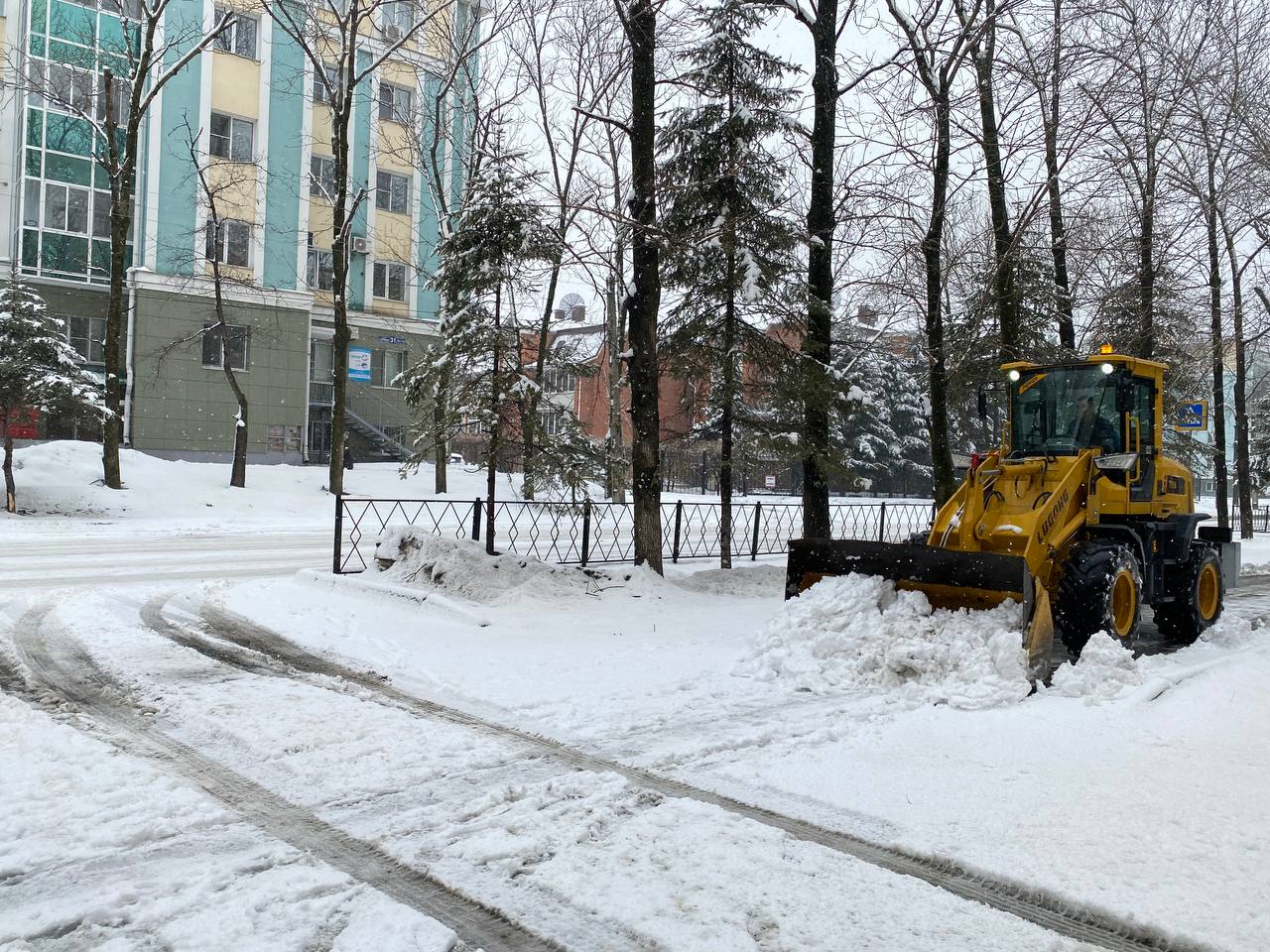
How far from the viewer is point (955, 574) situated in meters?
7.84

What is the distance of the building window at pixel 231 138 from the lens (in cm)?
3225

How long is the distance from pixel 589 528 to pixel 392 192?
91.0ft

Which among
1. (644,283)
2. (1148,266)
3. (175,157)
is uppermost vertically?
(175,157)

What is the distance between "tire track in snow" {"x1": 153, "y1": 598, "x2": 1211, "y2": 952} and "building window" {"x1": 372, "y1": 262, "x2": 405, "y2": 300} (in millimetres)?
31252

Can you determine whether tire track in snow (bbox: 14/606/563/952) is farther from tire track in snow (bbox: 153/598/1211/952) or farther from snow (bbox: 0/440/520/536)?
snow (bbox: 0/440/520/536)

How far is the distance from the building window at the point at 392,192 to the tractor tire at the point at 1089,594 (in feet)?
111

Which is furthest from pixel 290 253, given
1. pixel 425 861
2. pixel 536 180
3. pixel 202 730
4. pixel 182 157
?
pixel 425 861

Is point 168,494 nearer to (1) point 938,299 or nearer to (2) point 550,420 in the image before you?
(2) point 550,420

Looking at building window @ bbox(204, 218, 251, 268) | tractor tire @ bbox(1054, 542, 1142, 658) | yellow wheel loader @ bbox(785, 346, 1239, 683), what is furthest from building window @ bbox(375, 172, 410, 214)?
tractor tire @ bbox(1054, 542, 1142, 658)

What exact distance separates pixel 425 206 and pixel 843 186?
2778 cm

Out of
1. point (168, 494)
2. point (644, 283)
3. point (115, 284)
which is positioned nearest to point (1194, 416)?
Answer: point (644, 283)

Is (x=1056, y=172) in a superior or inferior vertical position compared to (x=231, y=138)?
inferior

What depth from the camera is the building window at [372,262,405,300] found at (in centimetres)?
3709

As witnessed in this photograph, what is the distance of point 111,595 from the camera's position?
35.2 ft
